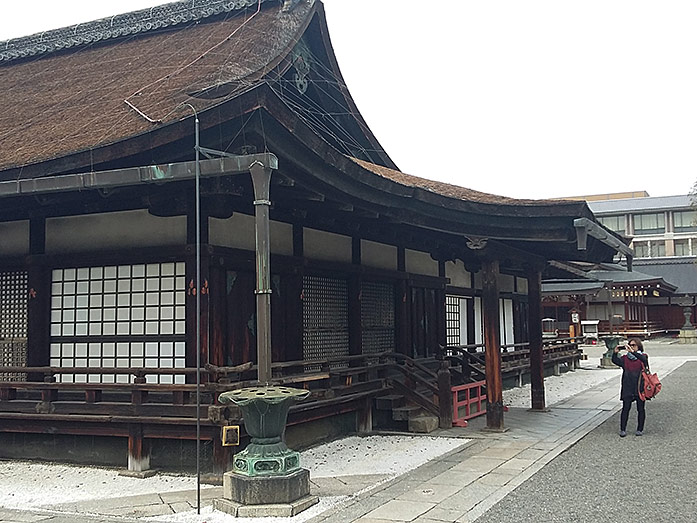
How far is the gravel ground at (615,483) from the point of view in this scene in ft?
21.0

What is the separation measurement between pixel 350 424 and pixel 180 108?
5704 millimetres

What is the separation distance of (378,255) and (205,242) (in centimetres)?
486

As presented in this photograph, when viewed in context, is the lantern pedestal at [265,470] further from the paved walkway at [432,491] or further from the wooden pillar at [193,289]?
the wooden pillar at [193,289]

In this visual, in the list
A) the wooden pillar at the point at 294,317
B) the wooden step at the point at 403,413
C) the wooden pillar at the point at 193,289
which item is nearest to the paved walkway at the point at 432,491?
the wooden step at the point at 403,413

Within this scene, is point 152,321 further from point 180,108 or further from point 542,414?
point 542,414

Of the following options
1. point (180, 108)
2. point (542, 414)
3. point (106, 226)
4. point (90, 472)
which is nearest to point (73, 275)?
point (106, 226)

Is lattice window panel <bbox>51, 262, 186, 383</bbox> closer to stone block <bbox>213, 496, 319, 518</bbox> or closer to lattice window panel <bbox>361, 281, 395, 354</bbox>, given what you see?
stone block <bbox>213, 496, 319, 518</bbox>

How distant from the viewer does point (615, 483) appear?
7.60 m

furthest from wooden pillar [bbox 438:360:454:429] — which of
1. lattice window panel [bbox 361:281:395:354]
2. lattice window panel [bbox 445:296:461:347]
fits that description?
lattice window panel [bbox 445:296:461:347]

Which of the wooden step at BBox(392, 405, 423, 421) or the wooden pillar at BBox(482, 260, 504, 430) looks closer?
the wooden pillar at BBox(482, 260, 504, 430)

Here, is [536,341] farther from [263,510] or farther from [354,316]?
[263,510]

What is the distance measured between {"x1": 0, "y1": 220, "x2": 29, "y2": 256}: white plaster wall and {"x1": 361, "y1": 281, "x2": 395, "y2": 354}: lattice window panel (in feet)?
17.7

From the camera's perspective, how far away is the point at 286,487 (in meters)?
6.57

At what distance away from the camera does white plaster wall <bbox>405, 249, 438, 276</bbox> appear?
560 inches
